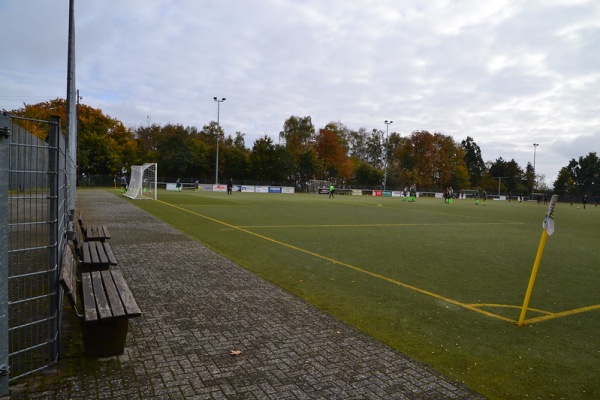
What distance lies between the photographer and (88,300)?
4.15 metres

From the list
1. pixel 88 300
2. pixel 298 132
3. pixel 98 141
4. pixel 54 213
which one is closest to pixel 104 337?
pixel 88 300

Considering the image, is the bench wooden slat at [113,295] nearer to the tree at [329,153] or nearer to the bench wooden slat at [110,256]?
the bench wooden slat at [110,256]

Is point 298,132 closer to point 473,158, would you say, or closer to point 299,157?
point 299,157

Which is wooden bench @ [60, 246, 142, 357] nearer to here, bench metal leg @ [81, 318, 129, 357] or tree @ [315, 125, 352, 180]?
bench metal leg @ [81, 318, 129, 357]

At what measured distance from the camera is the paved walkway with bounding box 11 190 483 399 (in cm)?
344

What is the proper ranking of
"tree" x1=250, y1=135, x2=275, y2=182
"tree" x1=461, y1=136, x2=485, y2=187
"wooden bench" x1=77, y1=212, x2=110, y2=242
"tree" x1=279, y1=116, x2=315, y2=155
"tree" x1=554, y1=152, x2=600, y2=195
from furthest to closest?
"tree" x1=461, y1=136, x2=485, y2=187 < "tree" x1=554, y1=152, x2=600, y2=195 < "tree" x1=279, y1=116, x2=315, y2=155 < "tree" x1=250, y1=135, x2=275, y2=182 < "wooden bench" x1=77, y1=212, x2=110, y2=242

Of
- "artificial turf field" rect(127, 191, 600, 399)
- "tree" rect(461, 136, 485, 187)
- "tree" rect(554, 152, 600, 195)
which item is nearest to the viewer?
"artificial turf field" rect(127, 191, 600, 399)

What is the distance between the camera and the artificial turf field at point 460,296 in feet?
13.5

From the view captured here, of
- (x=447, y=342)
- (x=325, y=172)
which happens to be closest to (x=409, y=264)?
(x=447, y=342)

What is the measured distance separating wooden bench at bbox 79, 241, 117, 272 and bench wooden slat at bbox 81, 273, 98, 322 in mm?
1104

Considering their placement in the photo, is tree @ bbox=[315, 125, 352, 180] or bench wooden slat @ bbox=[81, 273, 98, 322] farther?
tree @ bbox=[315, 125, 352, 180]

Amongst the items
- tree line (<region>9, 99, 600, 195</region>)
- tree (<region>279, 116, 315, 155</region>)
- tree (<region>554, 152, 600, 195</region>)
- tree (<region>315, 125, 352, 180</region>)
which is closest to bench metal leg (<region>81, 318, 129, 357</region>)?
tree line (<region>9, 99, 600, 195</region>)

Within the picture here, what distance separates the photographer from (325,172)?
3374 inches

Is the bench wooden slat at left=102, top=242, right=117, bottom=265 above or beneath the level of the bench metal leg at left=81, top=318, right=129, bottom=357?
above
